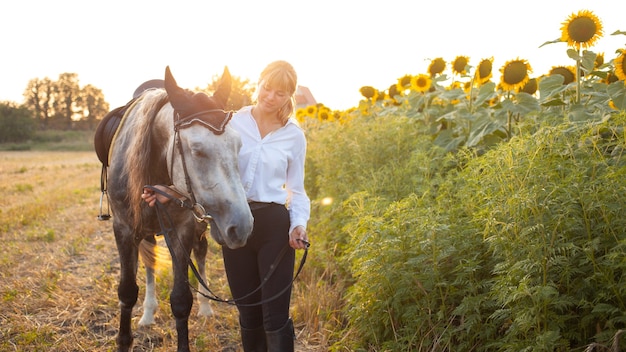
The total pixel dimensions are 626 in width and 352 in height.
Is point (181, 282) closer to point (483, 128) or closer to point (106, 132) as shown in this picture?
point (106, 132)

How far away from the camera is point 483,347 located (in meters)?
2.20

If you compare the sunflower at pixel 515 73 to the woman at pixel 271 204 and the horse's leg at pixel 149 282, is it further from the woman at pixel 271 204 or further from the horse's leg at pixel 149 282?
the horse's leg at pixel 149 282

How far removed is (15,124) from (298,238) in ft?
174

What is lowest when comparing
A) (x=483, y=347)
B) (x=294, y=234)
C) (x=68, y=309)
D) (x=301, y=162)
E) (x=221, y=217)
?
(x=68, y=309)

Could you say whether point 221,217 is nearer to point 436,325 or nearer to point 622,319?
point 436,325

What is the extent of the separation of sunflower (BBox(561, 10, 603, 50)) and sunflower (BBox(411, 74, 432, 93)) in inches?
87.2

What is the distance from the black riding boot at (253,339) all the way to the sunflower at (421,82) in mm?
4033

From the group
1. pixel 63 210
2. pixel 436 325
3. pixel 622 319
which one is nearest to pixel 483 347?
pixel 436 325

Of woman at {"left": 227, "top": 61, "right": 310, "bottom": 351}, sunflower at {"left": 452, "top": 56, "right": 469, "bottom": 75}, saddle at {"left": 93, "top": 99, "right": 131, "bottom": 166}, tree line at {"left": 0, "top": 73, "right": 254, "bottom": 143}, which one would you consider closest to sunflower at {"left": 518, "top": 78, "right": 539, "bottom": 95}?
sunflower at {"left": 452, "top": 56, "right": 469, "bottom": 75}

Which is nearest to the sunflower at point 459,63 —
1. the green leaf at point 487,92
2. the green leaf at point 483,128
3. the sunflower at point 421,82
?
the sunflower at point 421,82

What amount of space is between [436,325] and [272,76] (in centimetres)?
155

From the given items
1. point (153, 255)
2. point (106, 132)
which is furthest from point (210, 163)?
point (153, 255)

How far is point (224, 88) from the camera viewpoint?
2668mm

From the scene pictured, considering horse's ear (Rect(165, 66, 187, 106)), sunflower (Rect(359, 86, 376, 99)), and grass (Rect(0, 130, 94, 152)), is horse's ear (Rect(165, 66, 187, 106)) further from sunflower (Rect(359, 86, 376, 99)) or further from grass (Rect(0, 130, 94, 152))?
grass (Rect(0, 130, 94, 152))
